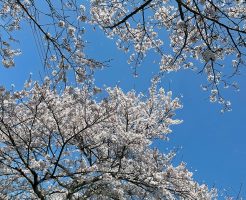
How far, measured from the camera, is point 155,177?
442 inches

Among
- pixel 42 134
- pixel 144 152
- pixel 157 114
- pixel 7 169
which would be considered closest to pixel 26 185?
pixel 7 169

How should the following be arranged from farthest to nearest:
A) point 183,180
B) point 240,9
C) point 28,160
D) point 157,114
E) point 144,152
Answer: point 157,114 → point 144,152 → point 183,180 → point 28,160 → point 240,9

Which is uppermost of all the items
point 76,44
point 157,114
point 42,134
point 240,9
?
point 157,114

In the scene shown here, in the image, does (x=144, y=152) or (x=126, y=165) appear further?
(x=144, y=152)

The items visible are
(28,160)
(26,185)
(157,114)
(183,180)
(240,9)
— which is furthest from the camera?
(157,114)

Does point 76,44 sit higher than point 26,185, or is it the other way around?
point 26,185

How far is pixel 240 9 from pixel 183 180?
732 cm

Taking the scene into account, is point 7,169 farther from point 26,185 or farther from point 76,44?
point 76,44

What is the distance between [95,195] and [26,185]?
200cm

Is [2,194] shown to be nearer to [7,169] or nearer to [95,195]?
[7,169]

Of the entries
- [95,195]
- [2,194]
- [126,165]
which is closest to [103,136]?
[126,165]

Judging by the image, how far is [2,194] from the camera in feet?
35.4

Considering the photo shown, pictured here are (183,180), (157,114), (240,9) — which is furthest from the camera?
(157,114)

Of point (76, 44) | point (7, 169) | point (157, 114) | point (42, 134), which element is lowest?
point (76, 44)
